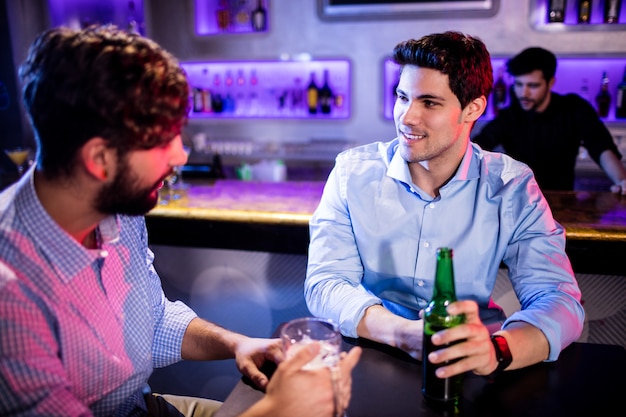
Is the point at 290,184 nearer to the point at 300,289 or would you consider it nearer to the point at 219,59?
the point at 300,289

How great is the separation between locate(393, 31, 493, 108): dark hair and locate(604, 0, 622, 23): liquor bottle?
2.66 meters

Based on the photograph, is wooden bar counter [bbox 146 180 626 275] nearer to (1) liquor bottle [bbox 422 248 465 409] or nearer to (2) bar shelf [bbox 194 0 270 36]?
(1) liquor bottle [bbox 422 248 465 409]

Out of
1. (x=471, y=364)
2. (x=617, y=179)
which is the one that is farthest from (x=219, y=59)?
(x=471, y=364)

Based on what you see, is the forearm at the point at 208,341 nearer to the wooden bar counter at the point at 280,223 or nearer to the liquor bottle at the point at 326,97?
the wooden bar counter at the point at 280,223

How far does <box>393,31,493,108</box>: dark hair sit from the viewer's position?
164 centimetres

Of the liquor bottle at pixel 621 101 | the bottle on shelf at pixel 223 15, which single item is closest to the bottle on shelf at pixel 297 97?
the bottle on shelf at pixel 223 15

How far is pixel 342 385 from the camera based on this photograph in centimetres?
96

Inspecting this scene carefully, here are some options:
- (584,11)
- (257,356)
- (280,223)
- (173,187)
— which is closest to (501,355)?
(257,356)

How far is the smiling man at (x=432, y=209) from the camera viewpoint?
5.21 feet

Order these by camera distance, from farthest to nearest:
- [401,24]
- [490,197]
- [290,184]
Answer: [401,24] < [290,184] < [490,197]

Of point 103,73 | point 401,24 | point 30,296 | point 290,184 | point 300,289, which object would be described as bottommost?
point 300,289

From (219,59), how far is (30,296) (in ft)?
12.0

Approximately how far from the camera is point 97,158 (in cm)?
102

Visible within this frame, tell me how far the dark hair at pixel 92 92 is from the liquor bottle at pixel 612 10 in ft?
12.2
